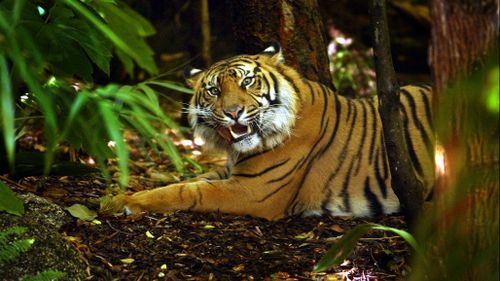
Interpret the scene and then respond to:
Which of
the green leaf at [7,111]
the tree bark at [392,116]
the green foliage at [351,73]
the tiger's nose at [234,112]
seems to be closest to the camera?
the green leaf at [7,111]

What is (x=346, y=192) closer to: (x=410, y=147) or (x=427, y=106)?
(x=410, y=147)

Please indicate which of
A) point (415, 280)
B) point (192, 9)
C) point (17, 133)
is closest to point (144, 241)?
point (17, 133)

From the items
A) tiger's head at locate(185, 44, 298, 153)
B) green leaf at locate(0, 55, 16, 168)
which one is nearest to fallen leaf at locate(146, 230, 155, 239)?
tiger's head at locate(185, 44, 298, 153)

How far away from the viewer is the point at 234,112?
14.3 feet

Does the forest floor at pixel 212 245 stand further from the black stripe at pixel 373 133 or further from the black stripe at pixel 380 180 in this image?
the black stripe at pixel 373 133

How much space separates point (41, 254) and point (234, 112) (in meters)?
1.49

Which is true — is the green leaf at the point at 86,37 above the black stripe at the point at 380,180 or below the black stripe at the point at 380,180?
above

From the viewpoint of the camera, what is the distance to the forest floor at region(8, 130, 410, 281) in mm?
3506

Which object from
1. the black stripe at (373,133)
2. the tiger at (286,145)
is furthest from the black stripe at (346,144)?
the black stripe at (373,133)

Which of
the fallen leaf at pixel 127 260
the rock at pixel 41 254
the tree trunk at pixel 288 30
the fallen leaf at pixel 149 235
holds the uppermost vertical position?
the tree trunk at pixel 288 30

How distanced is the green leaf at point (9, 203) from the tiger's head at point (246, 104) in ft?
4.81

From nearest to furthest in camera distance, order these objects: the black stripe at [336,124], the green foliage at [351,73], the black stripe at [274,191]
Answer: the black stripe at [274,191] < the black stripe at [336,124] < the green foliage at [351,73]

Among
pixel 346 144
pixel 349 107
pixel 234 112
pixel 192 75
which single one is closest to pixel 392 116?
pixel 234 112

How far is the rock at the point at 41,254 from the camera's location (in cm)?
314
